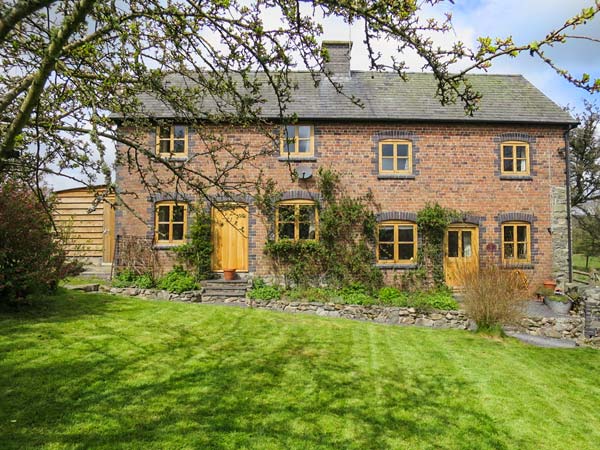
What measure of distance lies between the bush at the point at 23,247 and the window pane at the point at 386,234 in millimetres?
9725

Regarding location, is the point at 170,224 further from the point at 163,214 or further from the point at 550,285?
the point at 550,285

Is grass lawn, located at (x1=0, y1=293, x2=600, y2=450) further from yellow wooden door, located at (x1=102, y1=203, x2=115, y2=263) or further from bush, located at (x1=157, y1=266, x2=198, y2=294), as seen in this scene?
yellow wooden door, located at (x1=102, y1=203, x2=115, y2=263)

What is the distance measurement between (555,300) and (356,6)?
12945 mm

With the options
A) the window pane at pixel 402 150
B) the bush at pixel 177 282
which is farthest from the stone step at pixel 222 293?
the window pane at pixel 402 150

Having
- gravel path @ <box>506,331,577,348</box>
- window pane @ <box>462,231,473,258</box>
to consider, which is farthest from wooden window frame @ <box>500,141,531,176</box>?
gravel path @ <box>506,331,577,348</box>

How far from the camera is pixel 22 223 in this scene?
7.04 m

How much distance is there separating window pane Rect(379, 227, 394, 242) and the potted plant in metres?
5.33

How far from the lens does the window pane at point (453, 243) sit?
13.9m

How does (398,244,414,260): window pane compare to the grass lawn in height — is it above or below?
above

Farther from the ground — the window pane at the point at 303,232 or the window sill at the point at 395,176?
the window sill at the point at 395,176

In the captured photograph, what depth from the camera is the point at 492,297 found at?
9.28 meters

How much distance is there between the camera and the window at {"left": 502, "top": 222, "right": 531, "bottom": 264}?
13979 millimetres

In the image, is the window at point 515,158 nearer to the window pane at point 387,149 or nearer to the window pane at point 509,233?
the window pane at point 509,233

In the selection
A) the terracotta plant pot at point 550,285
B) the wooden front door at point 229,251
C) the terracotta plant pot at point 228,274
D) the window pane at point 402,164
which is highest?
the window pane at point 402,164
